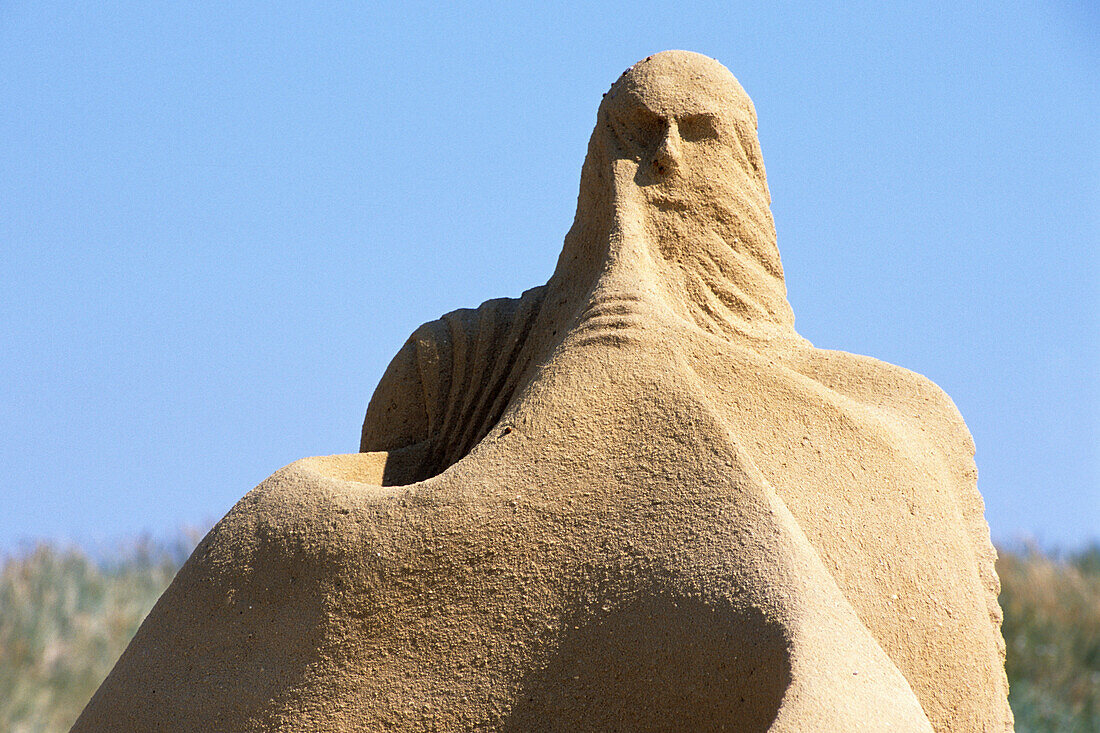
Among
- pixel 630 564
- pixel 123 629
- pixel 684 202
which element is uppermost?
pixel 684 202

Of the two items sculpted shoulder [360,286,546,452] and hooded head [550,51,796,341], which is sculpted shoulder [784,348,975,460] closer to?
hooded head [550,51,796,341]

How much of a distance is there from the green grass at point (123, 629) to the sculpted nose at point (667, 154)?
233 inches

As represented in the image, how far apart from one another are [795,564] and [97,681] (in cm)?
672

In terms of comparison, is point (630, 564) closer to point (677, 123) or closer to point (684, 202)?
point (684, 202)

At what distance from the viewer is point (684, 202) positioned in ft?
15.5

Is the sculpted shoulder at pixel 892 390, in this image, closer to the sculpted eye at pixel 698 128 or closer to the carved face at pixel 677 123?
the carved face at pixel 677 123

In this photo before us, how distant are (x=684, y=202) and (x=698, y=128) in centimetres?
30

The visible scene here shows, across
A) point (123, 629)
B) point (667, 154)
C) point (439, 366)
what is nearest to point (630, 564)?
point (439, 366)

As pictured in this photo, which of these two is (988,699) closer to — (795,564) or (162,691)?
(795,564)

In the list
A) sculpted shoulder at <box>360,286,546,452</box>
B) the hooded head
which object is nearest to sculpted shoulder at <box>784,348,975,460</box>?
the hooded head

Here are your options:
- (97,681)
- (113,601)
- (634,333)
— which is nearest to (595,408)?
(634,333)

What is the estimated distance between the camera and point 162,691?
3.96 metres

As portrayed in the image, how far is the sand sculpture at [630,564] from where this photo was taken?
3564mm

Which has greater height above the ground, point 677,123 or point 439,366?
point 677,123
